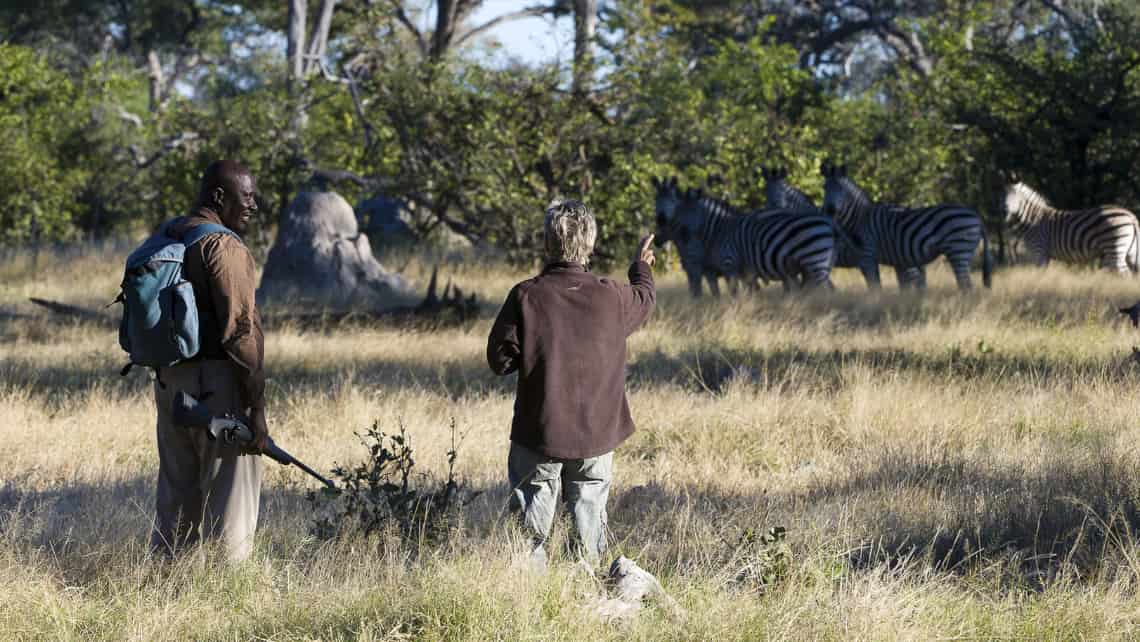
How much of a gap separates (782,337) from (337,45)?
2001 cm

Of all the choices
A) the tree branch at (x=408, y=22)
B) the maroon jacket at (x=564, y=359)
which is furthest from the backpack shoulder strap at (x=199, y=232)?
the tree branch at (x=408, y=22)

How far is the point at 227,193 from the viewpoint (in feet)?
16.3

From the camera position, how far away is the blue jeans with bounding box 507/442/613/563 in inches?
192

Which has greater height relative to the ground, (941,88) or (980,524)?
(941,88)

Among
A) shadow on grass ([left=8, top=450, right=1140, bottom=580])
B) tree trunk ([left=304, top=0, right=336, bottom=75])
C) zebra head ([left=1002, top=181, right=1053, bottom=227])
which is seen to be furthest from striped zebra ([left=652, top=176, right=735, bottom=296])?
tree trunk ([left=304, top=0, right=336, bottom=75])

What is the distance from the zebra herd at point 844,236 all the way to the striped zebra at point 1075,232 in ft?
0.04

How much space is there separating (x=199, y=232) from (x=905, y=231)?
499 inches

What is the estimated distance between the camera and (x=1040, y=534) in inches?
228

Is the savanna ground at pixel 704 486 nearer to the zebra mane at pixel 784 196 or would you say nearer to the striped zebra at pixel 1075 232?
the striped zebra at pixel 1075 232

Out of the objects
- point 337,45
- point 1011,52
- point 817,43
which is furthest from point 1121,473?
point 817,43

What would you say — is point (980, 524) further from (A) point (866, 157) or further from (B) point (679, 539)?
(A) point (866, 157)

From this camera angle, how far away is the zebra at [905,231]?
619 inches

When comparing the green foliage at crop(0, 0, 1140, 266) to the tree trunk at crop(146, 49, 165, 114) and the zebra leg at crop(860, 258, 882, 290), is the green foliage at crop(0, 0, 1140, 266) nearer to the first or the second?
the zebra leg at crop(860, 258, 882, 290)

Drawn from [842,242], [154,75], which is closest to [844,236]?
[842,242]
